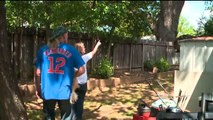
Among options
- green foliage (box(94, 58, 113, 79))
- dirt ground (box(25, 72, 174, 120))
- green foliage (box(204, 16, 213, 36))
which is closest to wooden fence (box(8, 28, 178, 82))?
green foliage (box(94, 58, 113, 79))

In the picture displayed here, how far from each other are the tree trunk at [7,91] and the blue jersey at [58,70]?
1.17 m

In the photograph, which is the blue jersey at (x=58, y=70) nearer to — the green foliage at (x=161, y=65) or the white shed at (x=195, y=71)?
the white shed at (x=195, y=71)

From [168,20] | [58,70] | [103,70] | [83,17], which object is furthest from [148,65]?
[58,70]

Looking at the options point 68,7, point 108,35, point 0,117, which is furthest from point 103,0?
point 0,117

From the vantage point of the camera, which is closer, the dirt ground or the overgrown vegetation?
the dirt ground

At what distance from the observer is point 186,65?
937 cm

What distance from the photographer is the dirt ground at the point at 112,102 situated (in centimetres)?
949

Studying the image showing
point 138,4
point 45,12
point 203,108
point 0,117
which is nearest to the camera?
point 203,108

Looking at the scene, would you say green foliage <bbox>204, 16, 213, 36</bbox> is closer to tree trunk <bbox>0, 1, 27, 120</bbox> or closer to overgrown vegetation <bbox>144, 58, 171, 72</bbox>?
overgrown vegetation <bbox>144, 58, 171, 72</bbox>

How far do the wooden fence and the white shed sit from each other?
3.74 m

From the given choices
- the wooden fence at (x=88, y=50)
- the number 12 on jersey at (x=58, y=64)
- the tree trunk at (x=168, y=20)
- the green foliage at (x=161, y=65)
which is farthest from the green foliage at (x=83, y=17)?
the number 12 on jersey at (x=58, y=64)

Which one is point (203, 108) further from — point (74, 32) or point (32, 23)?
point (74, 32)

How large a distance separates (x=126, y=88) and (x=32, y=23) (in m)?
3.59

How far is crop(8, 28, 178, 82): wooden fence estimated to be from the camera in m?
13.4
